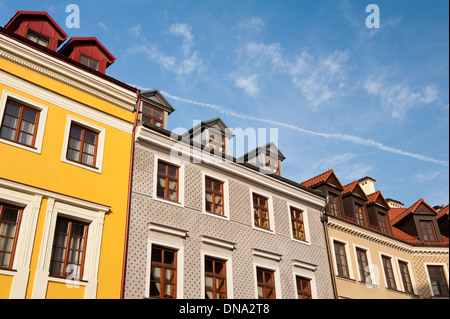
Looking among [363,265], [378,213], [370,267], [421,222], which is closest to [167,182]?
[363,265]

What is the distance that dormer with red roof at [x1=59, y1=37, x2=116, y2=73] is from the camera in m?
15.6

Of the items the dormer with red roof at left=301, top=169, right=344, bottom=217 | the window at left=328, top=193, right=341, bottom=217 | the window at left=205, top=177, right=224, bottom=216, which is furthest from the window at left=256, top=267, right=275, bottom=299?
the window at left=328, top=193, right=341, bottom=217

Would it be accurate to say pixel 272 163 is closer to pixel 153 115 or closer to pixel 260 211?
pixel 260 211

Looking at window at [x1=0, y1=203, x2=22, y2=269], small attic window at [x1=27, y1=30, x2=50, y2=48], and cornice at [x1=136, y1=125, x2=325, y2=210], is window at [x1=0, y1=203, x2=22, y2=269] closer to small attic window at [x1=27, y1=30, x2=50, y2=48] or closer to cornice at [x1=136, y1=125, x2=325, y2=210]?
cornice at [x1=136, y1=125, x2=325, y2=210]

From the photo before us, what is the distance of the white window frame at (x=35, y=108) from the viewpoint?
12523 mm

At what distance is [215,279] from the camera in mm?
15602

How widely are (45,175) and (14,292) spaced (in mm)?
3337

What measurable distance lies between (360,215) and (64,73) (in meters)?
17.2

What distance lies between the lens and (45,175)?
41.7 feet

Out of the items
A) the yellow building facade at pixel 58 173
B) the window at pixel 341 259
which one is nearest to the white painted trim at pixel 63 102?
the yellow building facade at pixel 58 173

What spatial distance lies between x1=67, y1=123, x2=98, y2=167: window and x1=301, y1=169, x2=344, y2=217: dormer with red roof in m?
12.5

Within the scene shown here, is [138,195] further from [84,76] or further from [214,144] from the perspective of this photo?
[214,144]

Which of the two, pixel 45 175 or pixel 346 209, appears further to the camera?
pixel 346 209

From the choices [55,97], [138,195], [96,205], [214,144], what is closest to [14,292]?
[96,205]
